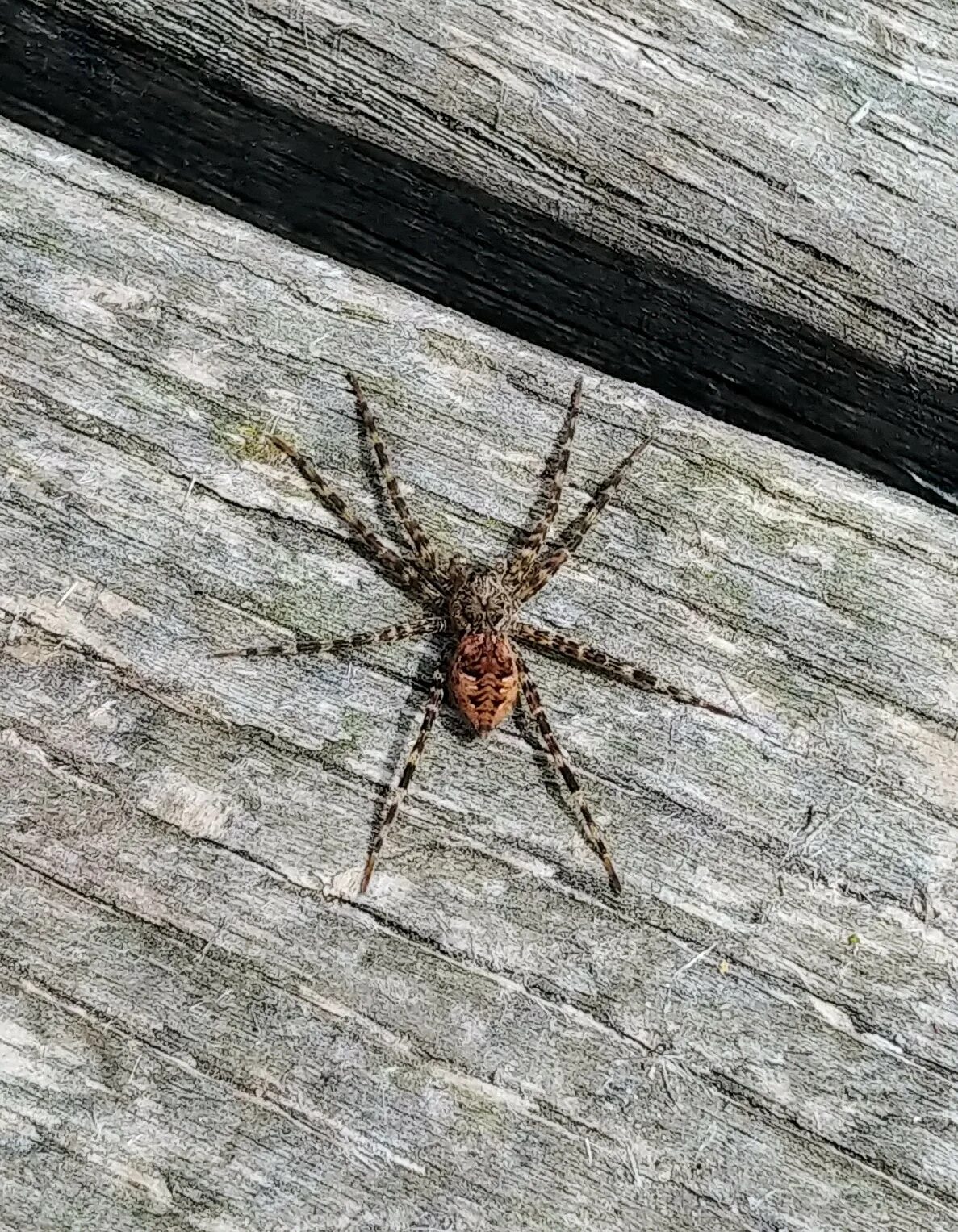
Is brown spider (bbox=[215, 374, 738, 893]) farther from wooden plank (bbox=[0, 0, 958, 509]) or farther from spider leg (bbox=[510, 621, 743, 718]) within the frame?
wooden plank (bbox=[0, 0, 958, 509])

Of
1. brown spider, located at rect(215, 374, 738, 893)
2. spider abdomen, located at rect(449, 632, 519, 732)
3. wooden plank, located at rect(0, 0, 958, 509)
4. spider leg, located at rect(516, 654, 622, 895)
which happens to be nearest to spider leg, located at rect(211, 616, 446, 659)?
brown spider, located at rect(215, 374, 738, 893)

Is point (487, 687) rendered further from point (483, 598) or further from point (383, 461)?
point (383, 461)

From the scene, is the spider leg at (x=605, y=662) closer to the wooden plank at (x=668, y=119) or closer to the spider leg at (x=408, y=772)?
the spider leg at (x=408, y=772)

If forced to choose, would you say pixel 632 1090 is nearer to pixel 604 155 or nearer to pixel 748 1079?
pixel 748 1079

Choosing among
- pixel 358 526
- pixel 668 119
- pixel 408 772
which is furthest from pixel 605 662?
pixel 668 119

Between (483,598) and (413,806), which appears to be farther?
(483,598)

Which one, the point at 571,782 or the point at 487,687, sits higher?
→ the point at 487,687

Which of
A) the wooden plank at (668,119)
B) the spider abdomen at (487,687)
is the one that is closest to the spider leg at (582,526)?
the spider abdomen at (487,687)
